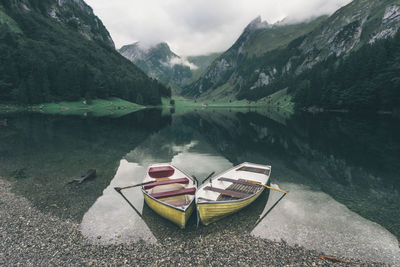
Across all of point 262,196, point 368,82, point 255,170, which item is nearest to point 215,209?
point 262,196

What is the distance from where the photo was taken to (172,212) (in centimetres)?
1321

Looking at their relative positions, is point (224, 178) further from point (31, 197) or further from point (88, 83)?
point (88, 83)

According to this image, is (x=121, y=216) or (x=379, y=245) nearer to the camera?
(x=379, y=245)

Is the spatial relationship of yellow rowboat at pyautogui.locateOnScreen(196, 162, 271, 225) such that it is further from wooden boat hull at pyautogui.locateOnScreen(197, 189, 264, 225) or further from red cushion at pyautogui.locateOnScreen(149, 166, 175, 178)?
red cushion at pyautogui.locateOnScreen(149, 166, 175, 178)

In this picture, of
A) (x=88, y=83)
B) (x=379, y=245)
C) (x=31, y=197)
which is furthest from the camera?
(x=88, y=83)

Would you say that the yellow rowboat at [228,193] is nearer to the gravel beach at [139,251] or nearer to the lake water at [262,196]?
the lake water at [262,196]

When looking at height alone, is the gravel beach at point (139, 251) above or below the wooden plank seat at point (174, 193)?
below

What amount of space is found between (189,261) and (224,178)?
9822 millimetres

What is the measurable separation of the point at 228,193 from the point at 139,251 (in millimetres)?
7831

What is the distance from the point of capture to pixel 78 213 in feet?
50.8

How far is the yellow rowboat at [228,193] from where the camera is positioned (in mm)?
13547

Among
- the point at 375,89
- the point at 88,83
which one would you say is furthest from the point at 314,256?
the point at 88,83

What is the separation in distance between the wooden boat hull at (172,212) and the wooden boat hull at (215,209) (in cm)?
92

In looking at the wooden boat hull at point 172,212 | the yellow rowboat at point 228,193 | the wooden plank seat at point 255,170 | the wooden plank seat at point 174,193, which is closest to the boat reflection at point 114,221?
the wooden boat hull at point 172,212
